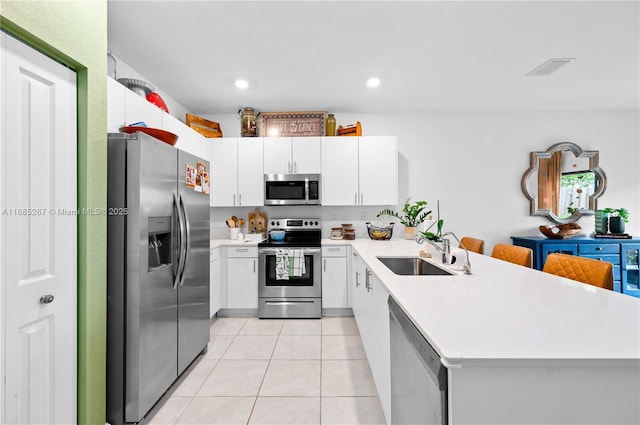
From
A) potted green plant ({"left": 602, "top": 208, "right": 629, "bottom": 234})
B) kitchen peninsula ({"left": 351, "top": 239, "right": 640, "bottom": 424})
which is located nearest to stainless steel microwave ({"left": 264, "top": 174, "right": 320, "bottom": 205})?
kitchen peninsula ({"left": 351, "top": 239, "right": 640, "bottom": 424})

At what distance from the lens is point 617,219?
3689 mm

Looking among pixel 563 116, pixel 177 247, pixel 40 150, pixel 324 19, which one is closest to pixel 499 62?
pixel 324 19

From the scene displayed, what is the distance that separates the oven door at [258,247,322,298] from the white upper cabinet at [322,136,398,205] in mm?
766

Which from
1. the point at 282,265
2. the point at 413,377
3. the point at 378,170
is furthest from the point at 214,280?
the point at 413,377

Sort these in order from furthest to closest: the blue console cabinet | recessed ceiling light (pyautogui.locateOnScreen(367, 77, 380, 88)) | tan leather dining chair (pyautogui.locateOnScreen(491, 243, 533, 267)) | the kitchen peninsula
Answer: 1. the blue console cabinet
2. recessed ceiling light (pyautogui.locateOnScreen(367, 77, 380, 88))
3. tan leather dining chair (pyautogui.locateOnScreen(491, 243, 533, 267))
4. the kitchen peninsula

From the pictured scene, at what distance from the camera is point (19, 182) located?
48.0 inches

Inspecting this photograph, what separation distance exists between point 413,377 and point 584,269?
1.41 meters

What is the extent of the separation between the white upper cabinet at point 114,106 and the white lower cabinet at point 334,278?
228 cm

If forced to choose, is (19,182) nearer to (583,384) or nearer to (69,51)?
(69,51)

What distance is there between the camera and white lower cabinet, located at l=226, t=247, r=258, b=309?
342 centimetres

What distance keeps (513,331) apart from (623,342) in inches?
10.0

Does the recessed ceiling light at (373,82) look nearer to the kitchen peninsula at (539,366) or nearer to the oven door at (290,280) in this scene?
the oven door at (290,280)

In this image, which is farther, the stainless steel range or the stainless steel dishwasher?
the stainless steel range

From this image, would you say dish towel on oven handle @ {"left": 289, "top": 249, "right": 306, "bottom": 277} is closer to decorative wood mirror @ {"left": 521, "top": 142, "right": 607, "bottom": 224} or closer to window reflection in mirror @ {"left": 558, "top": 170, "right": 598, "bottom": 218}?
decorative wood mirror @ {"left": 521, "top": 142, "right": 607, "bottom": 224}
